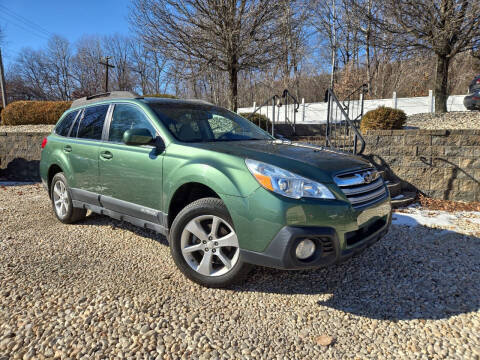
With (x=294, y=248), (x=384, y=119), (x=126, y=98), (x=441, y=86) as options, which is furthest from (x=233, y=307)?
(x=441, y=86)

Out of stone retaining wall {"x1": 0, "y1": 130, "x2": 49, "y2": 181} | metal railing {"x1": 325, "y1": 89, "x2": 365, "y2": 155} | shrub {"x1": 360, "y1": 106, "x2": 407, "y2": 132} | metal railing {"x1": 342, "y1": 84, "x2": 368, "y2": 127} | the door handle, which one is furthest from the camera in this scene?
stone retaining wall {"x1": 0, "y1": 130, "x2": 49, "y2": 181}

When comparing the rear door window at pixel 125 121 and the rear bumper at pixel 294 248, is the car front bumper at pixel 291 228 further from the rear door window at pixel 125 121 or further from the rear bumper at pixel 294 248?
the rear door window at pixel 125 121

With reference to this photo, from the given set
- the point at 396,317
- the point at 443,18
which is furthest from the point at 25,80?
the point at 396,317

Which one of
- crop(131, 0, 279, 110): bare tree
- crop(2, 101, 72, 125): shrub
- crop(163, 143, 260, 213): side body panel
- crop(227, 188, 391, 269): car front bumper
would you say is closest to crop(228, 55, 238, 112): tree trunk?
crop(131, 0, 279, 110): bare tree

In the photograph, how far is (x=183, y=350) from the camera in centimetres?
198

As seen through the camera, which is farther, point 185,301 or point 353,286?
point 353,286

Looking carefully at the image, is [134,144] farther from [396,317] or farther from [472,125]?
[472,125]

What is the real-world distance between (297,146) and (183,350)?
2104mm

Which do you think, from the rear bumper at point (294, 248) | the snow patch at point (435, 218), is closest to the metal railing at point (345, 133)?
the snow patch at point (435, 218)

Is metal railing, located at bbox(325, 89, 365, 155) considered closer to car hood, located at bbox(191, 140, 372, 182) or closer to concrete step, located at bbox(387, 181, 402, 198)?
concrete step, located at bbox(387, 181, 402, 198)

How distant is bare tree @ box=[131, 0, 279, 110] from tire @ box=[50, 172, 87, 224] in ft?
19.1

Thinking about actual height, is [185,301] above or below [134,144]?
below

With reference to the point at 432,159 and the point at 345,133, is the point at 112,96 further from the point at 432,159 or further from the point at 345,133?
the point at 432,159

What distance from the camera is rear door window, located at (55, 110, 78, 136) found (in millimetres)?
4344
